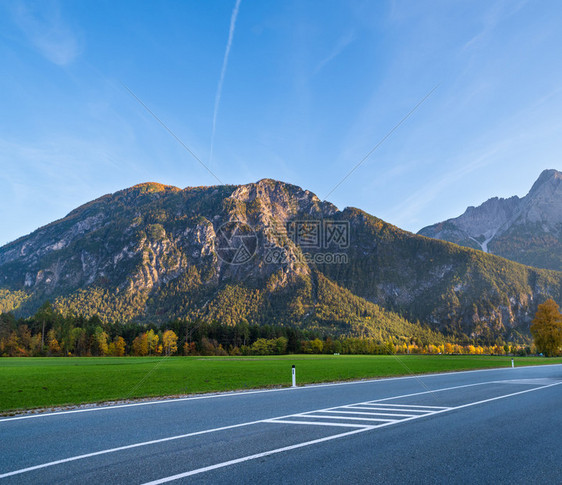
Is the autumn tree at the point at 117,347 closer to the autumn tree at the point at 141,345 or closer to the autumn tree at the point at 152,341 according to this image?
the autumn tree at the point at 141,345

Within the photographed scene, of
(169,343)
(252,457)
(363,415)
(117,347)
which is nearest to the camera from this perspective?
(252,457)

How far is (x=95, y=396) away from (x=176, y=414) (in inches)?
274

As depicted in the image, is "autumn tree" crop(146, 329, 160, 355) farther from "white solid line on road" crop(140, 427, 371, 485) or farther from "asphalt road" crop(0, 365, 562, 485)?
"white solid line on road" crop(140, 427, 371, 485)

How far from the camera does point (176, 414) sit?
34.8ft

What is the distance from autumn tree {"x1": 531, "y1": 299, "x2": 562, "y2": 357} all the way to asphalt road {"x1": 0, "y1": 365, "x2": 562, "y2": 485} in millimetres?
80266

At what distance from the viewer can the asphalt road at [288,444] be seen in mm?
5422

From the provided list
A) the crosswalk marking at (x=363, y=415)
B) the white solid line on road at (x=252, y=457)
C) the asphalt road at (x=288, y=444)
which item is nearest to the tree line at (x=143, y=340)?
the crosswalk marking at (x=363, y=415)

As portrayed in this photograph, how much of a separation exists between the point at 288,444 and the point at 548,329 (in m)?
90.5

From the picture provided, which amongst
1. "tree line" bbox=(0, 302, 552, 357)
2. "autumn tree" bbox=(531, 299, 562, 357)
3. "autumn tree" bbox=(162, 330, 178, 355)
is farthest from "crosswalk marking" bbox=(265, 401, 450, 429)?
"autumn tree" bbox=(162, 330, 178, 355)

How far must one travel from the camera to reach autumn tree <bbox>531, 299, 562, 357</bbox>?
243 feet

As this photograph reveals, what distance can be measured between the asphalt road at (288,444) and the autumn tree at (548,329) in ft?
263

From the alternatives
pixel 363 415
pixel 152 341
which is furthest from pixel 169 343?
pixel 363 415

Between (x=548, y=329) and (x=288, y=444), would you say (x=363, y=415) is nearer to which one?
(x=288, y=444)

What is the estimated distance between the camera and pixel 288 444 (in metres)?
7.02
